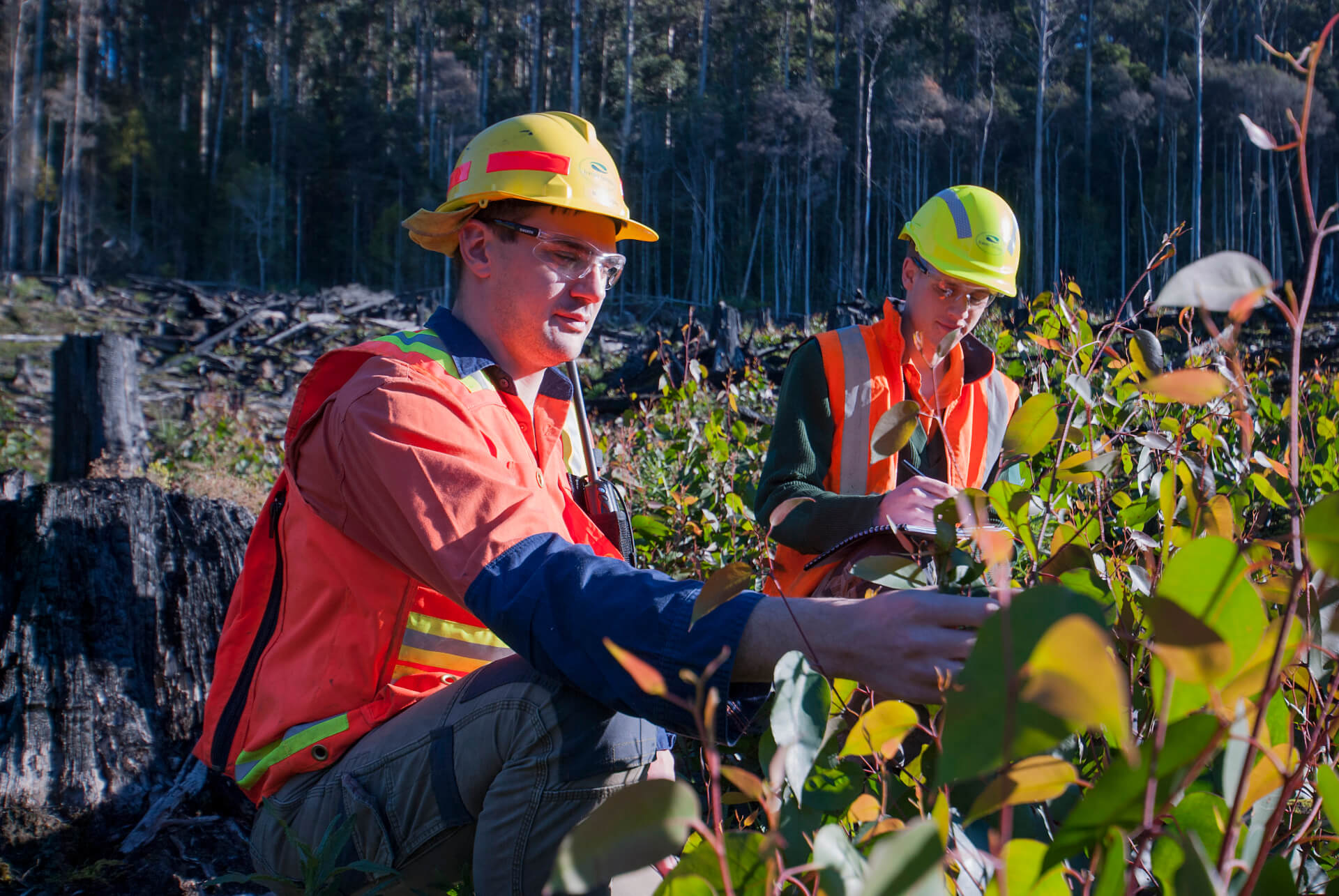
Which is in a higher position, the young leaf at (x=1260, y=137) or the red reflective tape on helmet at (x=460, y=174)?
the red reflective tape on helmet at (x=460, y=174)

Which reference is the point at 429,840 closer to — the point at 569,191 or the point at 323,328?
the point at 569,191

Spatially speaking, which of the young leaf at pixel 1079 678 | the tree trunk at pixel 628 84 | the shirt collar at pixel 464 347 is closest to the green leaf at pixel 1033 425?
the young leaf at pixel 1079 678

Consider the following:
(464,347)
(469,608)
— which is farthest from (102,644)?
(469,608)

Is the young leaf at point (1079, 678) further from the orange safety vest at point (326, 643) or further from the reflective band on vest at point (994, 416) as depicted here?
the reflective band on vest at point (994, 416)

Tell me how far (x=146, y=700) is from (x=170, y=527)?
2.23ft

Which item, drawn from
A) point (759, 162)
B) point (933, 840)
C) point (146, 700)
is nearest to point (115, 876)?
point (146, 700)

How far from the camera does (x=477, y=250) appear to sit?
1.89m

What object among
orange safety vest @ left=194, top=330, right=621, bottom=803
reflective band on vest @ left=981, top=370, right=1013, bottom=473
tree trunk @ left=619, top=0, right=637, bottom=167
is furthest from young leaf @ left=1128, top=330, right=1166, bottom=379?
tree trunk @ left=619, top=0, right=637, bottom=167

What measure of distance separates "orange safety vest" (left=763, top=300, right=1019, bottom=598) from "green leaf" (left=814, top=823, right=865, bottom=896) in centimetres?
202

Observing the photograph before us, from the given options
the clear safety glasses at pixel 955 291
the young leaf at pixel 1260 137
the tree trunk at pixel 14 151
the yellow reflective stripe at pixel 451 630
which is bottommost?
the yellow reflective stripe at pixel 451 630

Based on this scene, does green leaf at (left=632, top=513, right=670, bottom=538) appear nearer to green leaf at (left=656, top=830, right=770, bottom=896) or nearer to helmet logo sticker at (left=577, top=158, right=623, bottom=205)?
helmet logo sticker at (left=577, top=158, right=623, bottom=205)

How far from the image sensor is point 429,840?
5.20 feet

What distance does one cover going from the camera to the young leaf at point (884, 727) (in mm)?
672

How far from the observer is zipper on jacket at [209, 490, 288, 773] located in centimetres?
170
